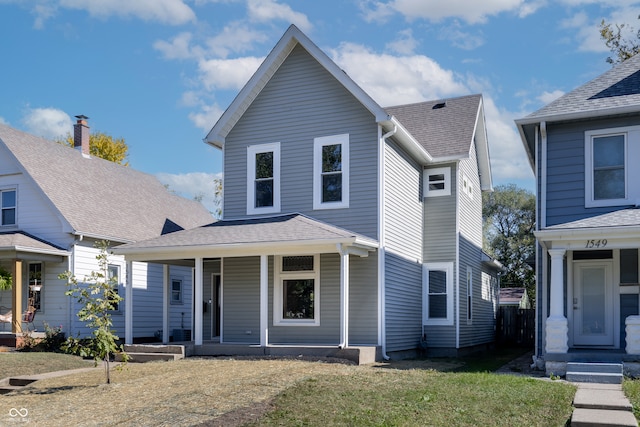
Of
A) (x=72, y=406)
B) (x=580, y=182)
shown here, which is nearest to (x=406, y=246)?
(x=580, y=182)

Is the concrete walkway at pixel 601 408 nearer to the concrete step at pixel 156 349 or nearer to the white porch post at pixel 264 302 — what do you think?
the white porch post at pixel 264 302

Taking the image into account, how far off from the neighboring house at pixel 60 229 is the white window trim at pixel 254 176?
5.67 meters

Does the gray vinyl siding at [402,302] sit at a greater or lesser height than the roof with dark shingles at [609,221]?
lesser

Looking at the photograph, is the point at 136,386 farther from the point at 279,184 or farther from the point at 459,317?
the point at 459,317

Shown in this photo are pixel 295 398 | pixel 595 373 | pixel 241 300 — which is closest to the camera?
pixel 295 398

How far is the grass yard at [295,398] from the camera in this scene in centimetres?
941

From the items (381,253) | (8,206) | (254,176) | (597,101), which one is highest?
(597,101)

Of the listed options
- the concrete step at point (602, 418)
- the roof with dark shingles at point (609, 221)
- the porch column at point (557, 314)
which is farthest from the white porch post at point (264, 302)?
the concrete step at point (602, 418)

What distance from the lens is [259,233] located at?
1703 centimetres

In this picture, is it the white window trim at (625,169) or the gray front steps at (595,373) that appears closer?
the gray front steps at (595,373)

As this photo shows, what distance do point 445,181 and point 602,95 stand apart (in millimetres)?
6046

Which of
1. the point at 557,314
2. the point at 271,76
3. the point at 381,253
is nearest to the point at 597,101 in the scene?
the point at 557,314

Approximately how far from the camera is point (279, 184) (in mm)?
18578

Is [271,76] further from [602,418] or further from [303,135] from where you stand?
[602,418]
